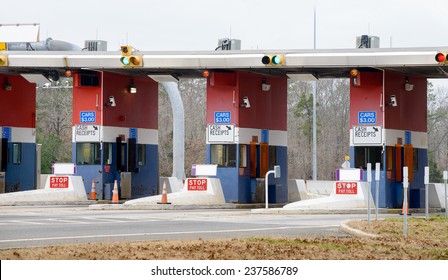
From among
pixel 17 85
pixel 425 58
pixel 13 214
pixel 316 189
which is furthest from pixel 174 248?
pixel 316 189

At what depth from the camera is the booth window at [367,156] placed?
39375 mm

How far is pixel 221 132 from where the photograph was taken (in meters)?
41.1

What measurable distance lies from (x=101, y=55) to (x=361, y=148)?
9.76 metres

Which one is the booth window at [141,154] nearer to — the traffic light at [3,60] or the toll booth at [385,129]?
the traffic light at [3,60]

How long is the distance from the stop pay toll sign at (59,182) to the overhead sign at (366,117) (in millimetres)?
11016

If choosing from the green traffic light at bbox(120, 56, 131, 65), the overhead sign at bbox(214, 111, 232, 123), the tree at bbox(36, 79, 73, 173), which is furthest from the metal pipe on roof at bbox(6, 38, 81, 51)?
the tree at bbox(36, 79, 73, 173)

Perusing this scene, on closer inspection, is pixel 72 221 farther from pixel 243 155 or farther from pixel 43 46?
pixel 43 46

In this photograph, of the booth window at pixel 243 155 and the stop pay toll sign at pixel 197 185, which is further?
the booth window at pixel 243 155

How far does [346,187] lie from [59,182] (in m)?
10.9

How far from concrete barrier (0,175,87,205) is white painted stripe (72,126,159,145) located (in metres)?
1.62

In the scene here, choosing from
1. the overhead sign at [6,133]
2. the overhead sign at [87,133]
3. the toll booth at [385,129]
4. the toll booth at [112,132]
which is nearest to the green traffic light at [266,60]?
the toll booth at [385,129]

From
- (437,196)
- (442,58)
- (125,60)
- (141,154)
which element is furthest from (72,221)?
(437,196)

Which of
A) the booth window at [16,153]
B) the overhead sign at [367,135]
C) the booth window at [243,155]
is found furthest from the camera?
the booth window at [16,153]

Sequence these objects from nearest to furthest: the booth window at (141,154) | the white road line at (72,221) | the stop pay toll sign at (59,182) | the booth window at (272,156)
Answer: the white road line at (72,221), the stop pay toll sign at (59,182), the booth window at (272,156), the booth window at (141,154)
